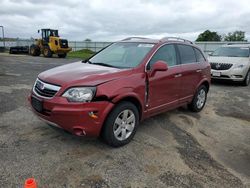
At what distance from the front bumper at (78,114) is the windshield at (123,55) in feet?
3.59

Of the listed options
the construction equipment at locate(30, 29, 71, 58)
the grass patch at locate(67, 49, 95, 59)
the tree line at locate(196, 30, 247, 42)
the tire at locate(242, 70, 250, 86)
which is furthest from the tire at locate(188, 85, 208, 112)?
the tree line at locate(196, 30, 247, 42)

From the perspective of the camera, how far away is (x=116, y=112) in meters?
3.70

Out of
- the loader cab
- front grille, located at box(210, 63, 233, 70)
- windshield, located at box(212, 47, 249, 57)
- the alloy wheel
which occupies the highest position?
the loader cab

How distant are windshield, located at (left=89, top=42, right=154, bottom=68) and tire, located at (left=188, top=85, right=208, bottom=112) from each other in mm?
1982

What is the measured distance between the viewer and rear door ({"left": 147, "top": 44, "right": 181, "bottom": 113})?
439cm

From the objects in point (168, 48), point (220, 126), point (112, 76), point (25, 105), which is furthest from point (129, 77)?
point (25, 105)

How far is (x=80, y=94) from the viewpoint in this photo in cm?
346

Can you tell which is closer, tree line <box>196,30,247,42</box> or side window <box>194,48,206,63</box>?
side window <box>194,48,206,63</box>

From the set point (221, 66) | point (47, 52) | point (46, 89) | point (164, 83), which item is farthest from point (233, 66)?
point (47, 52)

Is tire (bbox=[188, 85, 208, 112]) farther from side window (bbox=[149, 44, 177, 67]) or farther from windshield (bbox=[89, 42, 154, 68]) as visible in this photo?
windshield (bbox=[89, 42, 154, 68])

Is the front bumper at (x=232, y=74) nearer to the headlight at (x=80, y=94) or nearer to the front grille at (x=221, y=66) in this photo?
the front grille at (x=221, y=66)

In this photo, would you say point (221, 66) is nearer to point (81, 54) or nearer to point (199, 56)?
point (199, 56)

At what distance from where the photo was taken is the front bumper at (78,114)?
3420 mm

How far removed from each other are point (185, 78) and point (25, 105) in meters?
3.79
